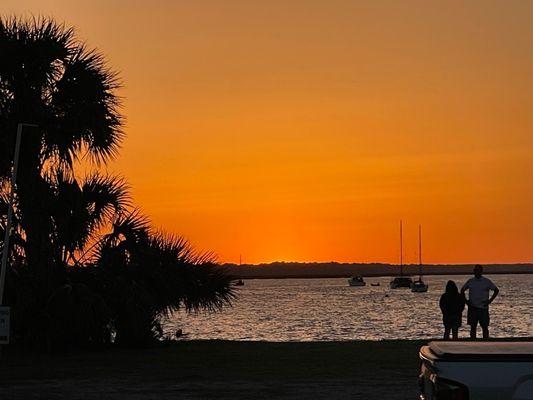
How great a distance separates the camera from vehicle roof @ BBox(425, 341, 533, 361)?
21.3ft

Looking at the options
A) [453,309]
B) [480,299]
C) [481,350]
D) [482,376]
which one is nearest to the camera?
[482,376]

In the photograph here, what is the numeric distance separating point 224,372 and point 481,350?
12.3 m

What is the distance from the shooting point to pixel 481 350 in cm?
688

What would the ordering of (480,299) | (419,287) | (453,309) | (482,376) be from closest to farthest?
(482,376) < (480,299) < (453,309) < (419,287)

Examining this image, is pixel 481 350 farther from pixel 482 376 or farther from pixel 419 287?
pixel 419 287

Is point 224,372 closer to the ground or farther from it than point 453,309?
closer to the ground

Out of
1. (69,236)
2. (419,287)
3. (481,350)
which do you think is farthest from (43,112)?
(419,287)

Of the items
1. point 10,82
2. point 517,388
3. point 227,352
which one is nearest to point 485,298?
point 227,352

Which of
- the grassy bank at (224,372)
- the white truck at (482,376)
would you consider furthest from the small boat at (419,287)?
the white truck at (482,376)

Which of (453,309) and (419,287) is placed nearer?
(453,309)

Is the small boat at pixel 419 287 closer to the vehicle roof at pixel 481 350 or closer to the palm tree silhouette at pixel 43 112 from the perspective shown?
the palm tree silhouette at pixel 43 112

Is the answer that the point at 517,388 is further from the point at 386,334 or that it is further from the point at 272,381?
the point at 386,334

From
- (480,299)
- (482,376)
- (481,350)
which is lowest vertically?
(482,376)

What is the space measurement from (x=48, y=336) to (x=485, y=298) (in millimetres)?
9484
